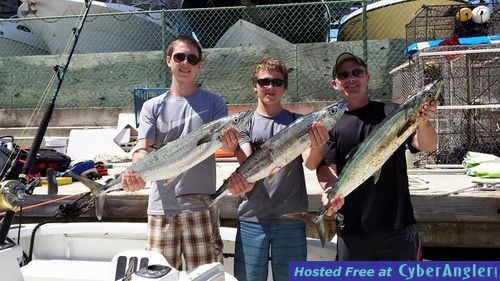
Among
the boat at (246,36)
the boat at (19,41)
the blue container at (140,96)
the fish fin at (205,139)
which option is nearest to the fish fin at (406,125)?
the fish fin at (205,139)

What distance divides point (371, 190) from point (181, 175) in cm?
119

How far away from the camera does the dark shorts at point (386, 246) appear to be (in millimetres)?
2762

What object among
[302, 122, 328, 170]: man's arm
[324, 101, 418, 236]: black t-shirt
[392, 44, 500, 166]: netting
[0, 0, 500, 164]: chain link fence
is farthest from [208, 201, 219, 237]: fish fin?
[0, 0, 500, 164]: chain link fence

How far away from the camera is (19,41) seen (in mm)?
15797

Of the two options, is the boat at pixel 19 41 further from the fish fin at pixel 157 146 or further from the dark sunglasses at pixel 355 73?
the dark sunglasses at pixel 355 73

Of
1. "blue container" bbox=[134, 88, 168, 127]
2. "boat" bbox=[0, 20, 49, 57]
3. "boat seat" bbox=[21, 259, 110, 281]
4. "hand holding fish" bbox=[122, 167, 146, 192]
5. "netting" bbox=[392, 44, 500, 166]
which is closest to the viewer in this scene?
"hand holding fish" bbox=[122, 167, 146, 192]

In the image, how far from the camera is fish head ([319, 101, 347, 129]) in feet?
8.57

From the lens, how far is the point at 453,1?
14898 mm

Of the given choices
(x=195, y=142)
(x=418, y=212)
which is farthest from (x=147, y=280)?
(x=418, y=212)

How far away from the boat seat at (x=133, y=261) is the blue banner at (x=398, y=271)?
1.20 m

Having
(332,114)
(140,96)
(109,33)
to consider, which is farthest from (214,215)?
(109,33)

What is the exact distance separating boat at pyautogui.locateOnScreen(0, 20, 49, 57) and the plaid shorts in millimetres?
13838

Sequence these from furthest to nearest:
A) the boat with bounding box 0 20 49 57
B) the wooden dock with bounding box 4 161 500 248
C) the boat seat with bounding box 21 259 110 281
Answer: the boat with bounding box 0 20 49 57, the wooden dock with bounding box 4 161 500 248, the boat seat with bounding box 21 259 110 281

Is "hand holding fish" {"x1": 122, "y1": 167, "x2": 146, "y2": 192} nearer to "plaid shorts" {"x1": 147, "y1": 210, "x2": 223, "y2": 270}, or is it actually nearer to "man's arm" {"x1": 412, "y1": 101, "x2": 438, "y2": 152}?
"plaid shorts" {"x1": 147, "y1": 210, "x2": 223, "y2": 270}
